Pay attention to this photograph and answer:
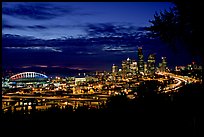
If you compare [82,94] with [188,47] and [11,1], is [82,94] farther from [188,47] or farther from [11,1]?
[11,1]

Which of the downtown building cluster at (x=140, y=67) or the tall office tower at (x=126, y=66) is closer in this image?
the downtown building cluster at (x=140, y=67)

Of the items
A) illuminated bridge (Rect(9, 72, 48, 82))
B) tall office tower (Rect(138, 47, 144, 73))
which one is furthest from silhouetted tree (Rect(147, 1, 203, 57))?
illuminated bridge (Rect(9, 72, 48, 82))

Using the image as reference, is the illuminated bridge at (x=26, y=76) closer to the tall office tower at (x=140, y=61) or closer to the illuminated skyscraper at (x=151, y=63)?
the tall office tower at (x=140, y=61)

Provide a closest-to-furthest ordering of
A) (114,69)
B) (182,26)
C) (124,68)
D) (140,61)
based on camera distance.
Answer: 1. (182,26)
2. (114,69)
3. (140,61)
4. (124,68)

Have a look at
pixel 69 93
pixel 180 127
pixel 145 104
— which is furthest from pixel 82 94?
pixel 180 127

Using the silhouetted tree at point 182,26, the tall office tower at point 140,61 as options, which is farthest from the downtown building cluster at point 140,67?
the silhouetted tree at point 182,26

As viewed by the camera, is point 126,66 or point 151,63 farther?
point 151,63

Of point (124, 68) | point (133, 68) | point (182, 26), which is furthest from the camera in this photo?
point (133, 68)

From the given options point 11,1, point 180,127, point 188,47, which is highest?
point 11,1

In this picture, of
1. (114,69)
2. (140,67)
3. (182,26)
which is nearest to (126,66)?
(140,67)

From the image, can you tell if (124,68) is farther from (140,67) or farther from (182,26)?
(182,26)

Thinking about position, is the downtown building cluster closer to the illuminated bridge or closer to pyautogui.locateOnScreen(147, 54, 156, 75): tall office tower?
pyautogui.locateOnScreen(147, 54, 156, 75): tall office tower
